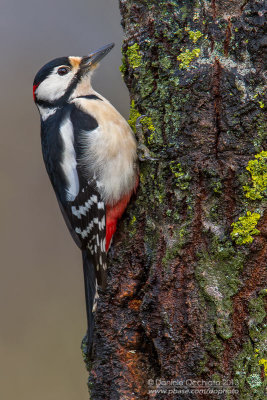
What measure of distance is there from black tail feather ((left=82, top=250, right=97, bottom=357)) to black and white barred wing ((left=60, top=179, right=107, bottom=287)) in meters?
0.05

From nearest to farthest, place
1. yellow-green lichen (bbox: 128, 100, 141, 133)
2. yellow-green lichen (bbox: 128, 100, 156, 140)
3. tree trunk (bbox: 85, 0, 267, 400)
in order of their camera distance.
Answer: tree trunk (bbox: 85, 0, 267, 400), yellow-green lichen (bbox: 128, 100, 156, 140), yellow-green lichen (bbox: 128, 100, 141, 133)

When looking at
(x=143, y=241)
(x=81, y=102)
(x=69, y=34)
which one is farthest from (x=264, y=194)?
(x=69, y=34)

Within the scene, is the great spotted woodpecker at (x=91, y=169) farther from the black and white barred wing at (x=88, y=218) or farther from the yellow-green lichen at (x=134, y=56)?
the yellow-green lichen at (x=134, y=56)

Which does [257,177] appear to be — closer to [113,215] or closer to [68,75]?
[113,215]

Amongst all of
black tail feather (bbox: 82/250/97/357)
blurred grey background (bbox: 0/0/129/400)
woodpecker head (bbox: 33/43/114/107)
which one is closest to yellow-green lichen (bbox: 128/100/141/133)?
woodpecker head (bbox: 33/43/114/107)

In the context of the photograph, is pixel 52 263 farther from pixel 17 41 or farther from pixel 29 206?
pixel 17 41

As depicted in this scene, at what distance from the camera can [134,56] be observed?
2.22m

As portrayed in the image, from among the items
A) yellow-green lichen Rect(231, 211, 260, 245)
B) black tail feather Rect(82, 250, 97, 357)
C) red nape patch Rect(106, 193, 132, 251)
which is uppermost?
red nape patch Rect(106, 193, 132, 251)

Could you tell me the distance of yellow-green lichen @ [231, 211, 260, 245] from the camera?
6.14 ft

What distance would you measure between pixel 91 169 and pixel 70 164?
11cm

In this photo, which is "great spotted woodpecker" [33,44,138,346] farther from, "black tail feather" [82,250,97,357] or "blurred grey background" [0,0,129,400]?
"blurred grey background" [0,0,129,400]

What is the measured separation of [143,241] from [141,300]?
9.7 inches

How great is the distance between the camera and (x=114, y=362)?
2.12 metres

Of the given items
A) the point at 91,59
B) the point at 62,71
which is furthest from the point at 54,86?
the point at 91,59
